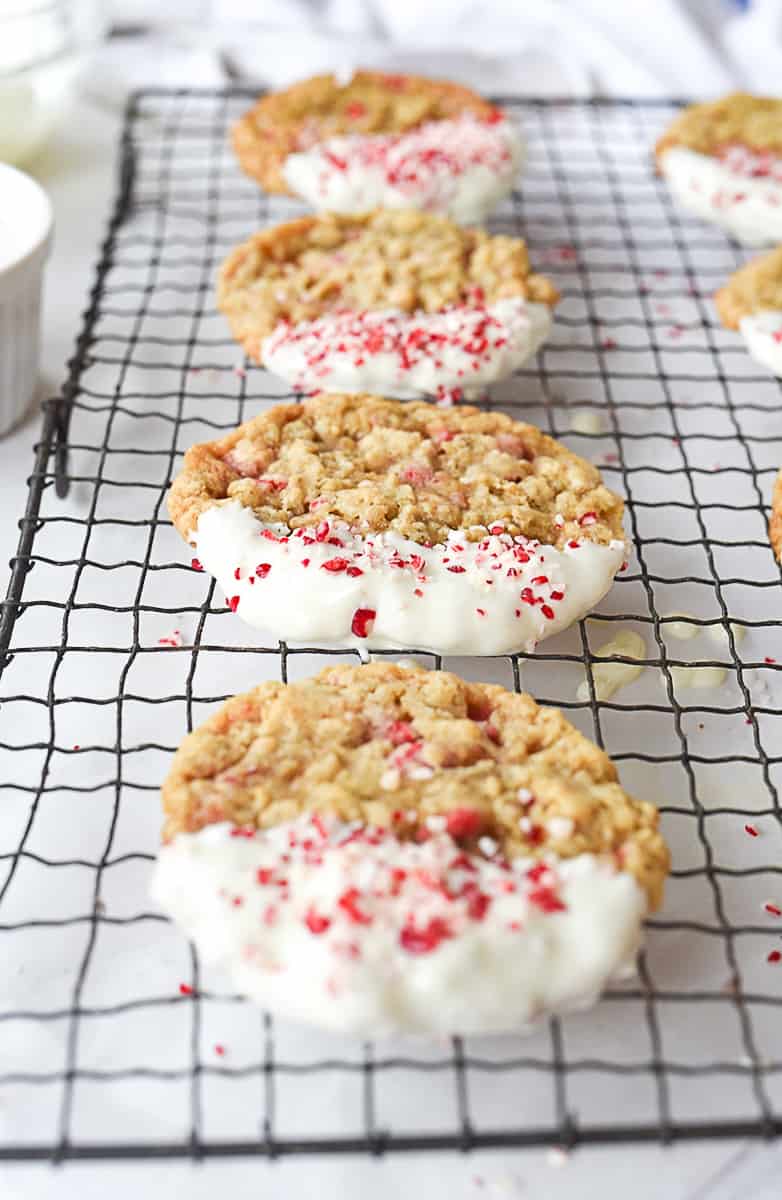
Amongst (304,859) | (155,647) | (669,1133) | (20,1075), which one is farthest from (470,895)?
(155,647)

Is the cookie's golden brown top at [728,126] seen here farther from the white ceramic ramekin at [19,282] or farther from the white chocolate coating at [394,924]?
the white chocolate coating at [394,924]

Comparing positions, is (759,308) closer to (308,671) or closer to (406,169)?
(406,169)

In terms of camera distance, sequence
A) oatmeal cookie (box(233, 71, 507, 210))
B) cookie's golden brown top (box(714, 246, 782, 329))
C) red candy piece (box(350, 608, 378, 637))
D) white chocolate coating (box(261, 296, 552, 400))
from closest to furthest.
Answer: red candy piece (box(350, 608, 378, 637)) < white chocolate coating (box(261, 296, 552, 400)) < cookie's golden brown top (box(714, 246, 782, 329)) < oatmeal cookie (box(233, 71, 507, 210))

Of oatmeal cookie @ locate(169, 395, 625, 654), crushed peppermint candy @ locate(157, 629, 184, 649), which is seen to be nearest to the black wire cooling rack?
crushed peppermint candy @ locate(157, 629, 184, 649)

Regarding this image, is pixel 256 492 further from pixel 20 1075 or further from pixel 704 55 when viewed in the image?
pixel 704 55

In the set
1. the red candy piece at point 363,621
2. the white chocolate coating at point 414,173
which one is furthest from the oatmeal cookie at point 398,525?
the white chocolate coating at point 414,173

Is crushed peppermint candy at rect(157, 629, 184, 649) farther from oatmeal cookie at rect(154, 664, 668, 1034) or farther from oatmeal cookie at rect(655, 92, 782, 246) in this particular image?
oatmeal cookie at rect(655, 92, 782, 246)
